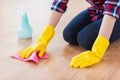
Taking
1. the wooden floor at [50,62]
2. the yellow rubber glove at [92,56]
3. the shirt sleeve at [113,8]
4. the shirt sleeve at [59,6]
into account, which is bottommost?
the wooden floor at [50,62]

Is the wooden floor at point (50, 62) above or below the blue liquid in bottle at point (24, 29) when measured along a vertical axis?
below

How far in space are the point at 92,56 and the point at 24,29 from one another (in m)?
0.50

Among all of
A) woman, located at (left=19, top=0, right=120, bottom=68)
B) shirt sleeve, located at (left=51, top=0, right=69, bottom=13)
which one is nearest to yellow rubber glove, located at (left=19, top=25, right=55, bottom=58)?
woman, located at (left=19, top=0, right=120, bottom=68)

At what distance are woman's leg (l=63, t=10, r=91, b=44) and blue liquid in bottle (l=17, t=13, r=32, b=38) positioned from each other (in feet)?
0.74

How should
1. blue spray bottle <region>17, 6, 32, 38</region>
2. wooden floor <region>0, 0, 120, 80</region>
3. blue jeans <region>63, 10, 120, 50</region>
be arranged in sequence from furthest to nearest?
blue spray bottle <region>17, 6, 32, 38</region> < blue jeans <region>63, 10, 120, 50</region> < wooden floor <region>0, 0, 120, 80</region>

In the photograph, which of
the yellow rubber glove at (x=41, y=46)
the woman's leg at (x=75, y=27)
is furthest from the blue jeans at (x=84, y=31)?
the yellow rubber glove at (x=41, y=46)

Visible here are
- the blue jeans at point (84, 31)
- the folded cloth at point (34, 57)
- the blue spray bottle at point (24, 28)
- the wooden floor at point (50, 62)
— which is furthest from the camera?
the blue spray bottle at point (24, 28)

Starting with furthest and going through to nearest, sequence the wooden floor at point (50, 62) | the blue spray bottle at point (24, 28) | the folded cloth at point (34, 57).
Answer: the blue spray bottle at point (24, 28) → the folded cloth at point (34, 57) → the wooden floor at point (50, 62)

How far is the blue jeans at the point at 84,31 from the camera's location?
1.39 metres

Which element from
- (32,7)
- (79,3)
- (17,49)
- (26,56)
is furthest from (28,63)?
(79,3)

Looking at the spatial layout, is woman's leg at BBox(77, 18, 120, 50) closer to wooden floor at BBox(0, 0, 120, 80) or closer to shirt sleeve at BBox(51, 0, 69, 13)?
wooden floor at BBox(0, 0, 120, 80)

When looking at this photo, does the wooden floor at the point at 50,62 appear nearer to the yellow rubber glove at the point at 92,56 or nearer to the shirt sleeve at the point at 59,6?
the yellow rubber glove at the point at 92,56

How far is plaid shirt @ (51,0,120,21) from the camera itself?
1221mm

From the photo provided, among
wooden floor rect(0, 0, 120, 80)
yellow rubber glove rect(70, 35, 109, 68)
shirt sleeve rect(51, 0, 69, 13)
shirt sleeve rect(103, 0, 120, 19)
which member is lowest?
wooden floor rect(0, 0, 120, 80)
